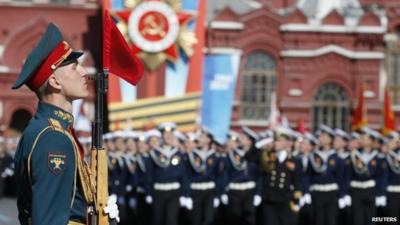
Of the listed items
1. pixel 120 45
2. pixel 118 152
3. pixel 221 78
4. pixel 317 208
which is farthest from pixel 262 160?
pixel 221 78

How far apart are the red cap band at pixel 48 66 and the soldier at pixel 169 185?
887 cm

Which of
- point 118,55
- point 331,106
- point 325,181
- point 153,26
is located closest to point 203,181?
point 325,181

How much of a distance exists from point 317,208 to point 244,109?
17.6 m

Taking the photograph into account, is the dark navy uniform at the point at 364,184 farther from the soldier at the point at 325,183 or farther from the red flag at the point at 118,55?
the red flag at the point at 118,55

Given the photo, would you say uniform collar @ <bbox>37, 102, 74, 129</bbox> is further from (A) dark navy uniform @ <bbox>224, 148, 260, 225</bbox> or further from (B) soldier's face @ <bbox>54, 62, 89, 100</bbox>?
(A) dark navy uniform @ <bbox>224, 148, 260, 225</bbox>

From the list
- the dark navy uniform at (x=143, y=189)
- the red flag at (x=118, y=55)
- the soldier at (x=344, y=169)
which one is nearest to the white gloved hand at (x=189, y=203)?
the dark navy uniform at (x=143, y=189)

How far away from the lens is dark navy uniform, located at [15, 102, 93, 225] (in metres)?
3.82

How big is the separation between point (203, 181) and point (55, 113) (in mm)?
9590

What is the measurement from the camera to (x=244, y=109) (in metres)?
31.1

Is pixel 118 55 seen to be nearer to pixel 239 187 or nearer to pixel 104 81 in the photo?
pixel 104 81

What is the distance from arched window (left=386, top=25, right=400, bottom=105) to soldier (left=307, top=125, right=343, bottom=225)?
1860cm

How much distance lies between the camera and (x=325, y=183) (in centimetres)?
1347

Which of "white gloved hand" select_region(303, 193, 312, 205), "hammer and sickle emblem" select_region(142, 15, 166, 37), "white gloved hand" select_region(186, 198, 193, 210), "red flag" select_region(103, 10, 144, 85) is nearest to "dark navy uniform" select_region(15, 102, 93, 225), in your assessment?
"red flag" select_region(103, 10, 144, 85)

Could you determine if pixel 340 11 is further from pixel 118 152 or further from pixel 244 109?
pixel 118 152
